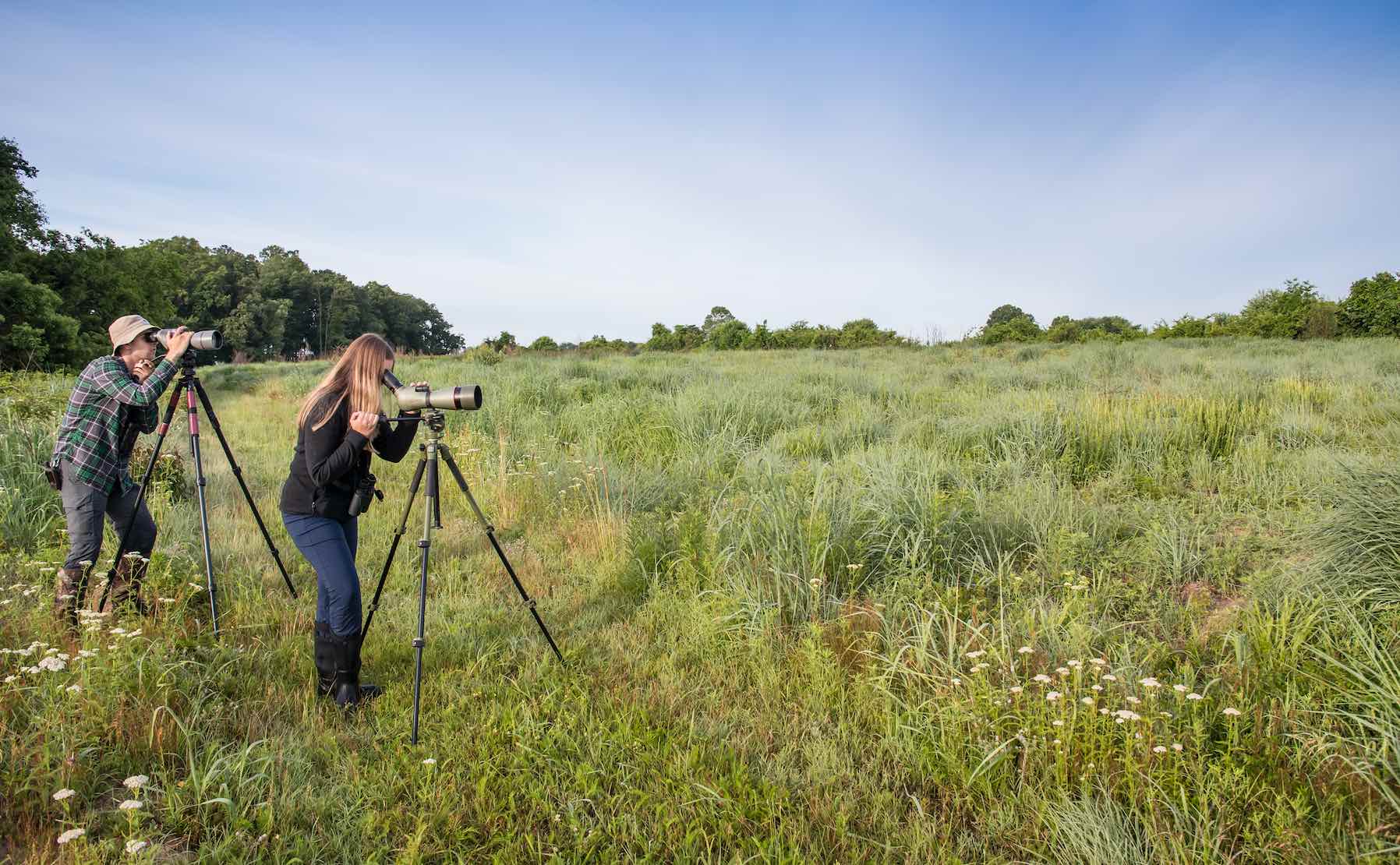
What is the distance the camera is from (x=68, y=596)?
3793 mm

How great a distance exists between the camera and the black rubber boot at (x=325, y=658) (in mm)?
3451

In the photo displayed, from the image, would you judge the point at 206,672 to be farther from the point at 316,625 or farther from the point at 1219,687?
the point at 1219,687

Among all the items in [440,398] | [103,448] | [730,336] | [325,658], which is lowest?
[325,658]

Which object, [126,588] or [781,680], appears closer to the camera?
[781,680]

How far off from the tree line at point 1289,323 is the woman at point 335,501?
36.0m

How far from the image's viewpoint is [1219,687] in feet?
9.95

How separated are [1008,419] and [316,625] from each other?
24.8 ft

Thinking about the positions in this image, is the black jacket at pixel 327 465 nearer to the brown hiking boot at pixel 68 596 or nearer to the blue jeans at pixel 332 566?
the blue jeans at pixel 332 566

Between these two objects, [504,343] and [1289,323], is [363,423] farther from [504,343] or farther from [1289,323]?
[1289,323]

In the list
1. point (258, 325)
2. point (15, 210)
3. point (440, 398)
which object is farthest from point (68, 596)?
point (258, 325)

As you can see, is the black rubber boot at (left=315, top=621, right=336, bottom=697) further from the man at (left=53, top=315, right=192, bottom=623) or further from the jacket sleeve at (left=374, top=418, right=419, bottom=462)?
the man at (left=53, top=315, right=192, bottom=623)

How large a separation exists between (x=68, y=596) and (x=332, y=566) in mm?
1888

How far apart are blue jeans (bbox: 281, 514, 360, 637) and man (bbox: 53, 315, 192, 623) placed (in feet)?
4.47

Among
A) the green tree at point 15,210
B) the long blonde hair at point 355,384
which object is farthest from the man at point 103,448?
the green tree at point 15,210
